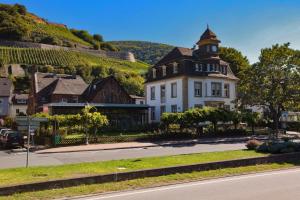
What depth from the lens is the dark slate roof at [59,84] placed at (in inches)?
2672

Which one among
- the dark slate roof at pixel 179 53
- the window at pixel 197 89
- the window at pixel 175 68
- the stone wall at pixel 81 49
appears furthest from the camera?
the stone wall at pixel 81 49

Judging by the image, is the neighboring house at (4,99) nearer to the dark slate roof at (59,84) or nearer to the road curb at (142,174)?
the dark slate roof at (59,84)

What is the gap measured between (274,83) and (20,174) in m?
29.6

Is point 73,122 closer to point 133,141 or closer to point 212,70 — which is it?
point 133,141

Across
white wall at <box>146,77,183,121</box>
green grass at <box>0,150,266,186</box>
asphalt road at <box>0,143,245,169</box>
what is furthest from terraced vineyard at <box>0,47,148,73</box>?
green grass at <box>0,150,266,186</box>

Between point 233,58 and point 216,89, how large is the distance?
19.3 m

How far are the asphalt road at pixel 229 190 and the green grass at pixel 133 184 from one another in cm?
70

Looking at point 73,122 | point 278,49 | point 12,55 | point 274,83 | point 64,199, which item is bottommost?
point 64,199

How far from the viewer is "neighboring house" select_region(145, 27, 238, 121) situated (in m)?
50.6

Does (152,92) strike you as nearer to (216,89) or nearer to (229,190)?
(216,89)

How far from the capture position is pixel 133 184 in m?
14.4

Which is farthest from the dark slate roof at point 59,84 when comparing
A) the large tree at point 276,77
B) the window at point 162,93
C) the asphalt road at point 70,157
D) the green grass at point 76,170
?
the green grass at point 76,170

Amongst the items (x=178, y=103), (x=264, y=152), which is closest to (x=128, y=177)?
(x=264, y=152)

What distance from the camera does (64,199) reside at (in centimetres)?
1217
